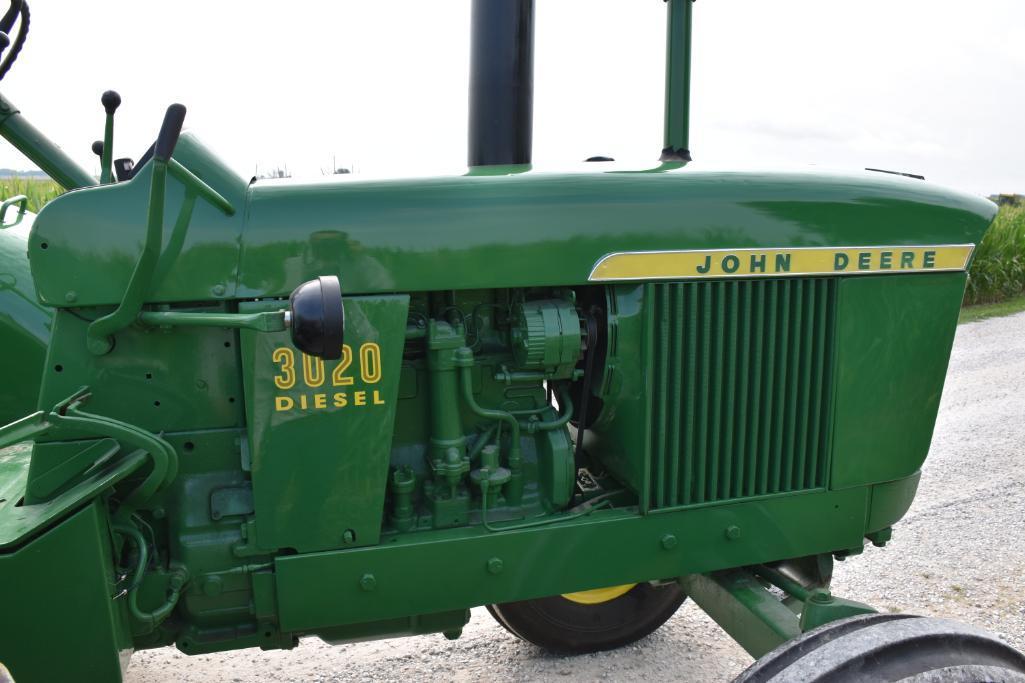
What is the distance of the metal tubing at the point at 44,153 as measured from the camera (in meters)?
2.29

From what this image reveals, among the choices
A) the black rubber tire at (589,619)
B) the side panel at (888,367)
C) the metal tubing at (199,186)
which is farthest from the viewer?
the black rubber tire at (589,619)

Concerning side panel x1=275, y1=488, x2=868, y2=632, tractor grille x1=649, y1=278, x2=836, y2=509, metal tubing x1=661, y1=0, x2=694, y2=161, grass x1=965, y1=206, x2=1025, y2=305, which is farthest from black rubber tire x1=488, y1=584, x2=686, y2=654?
grass x1=965, y1=206, x2=1025, y2=305

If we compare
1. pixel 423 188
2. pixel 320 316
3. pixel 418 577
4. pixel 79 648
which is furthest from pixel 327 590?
pixel 423 188

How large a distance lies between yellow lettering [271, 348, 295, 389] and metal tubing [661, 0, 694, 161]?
1.45 metres

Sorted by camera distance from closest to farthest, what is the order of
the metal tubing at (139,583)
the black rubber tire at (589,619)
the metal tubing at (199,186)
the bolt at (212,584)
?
the metal tubing at (199,186) → the metal tubing at (139,583) → the bolt at (212,584) → the black rubber tire at (589,619)

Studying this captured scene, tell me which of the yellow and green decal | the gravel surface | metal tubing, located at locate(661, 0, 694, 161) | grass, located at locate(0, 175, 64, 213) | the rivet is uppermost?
metal tubing, located at locate(661, 0, 694, 161)

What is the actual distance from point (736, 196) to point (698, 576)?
3.96 feet

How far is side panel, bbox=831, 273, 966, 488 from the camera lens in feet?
8.52

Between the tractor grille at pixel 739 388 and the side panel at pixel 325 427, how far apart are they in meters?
0.78

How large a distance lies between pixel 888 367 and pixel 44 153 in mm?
2546

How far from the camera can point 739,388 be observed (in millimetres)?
2568

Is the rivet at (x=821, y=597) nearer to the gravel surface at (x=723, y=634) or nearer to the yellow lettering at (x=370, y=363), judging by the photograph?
the gravel surface at (x=723, y=634)

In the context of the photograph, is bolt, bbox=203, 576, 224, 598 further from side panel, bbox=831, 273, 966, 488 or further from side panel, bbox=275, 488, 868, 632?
side panel, bbox=831, 273, 966, 488

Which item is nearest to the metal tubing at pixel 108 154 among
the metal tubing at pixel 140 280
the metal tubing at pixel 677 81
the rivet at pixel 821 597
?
the metal tubing at pixel 140 280
